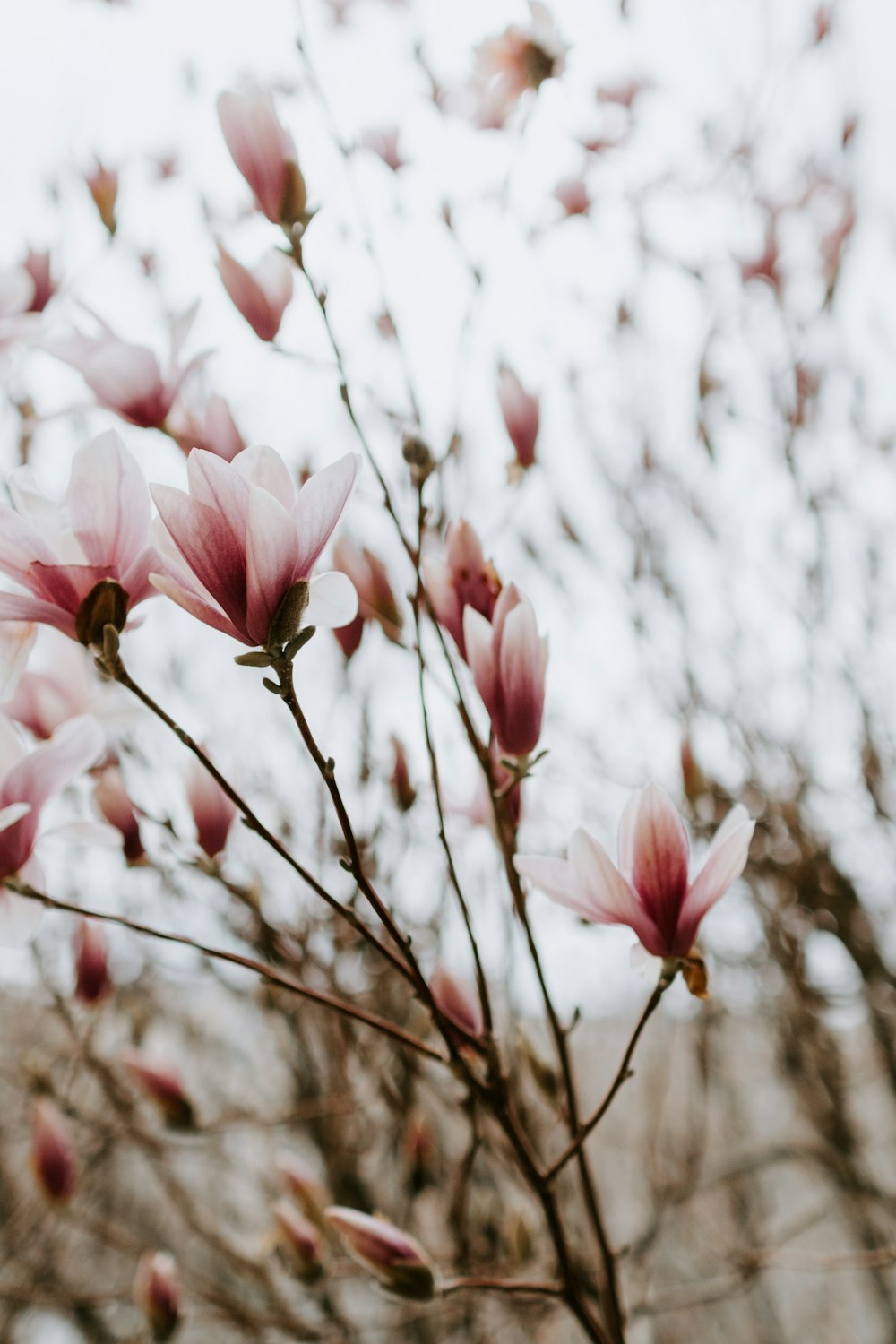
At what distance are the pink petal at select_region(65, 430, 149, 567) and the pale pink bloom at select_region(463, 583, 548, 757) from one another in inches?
8.5

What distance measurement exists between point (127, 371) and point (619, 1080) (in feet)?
2.06

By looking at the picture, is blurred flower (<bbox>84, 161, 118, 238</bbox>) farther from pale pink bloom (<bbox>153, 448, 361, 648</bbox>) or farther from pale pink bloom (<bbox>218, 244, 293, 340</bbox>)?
pale pink bloom (<bbox>153, 448, 361, 648</bbox>)

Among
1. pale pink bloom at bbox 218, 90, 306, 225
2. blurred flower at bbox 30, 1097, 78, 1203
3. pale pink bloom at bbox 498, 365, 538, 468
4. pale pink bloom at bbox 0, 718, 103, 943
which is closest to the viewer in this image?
pale pink bloom at bbox 0, 718, 103, 943

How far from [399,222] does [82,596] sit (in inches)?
39.6

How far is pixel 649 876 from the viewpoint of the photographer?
531 mm

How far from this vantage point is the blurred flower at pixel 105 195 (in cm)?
112

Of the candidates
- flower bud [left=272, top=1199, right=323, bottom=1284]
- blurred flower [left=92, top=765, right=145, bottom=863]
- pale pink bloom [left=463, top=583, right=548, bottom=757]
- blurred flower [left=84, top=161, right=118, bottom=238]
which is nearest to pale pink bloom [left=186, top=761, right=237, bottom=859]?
blurred flower [left=92, top=765, right=145, bottom=863]

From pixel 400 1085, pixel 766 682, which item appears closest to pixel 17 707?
pixel 400 1085

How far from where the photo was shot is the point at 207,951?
0.54m

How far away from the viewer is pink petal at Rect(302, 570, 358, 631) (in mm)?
504

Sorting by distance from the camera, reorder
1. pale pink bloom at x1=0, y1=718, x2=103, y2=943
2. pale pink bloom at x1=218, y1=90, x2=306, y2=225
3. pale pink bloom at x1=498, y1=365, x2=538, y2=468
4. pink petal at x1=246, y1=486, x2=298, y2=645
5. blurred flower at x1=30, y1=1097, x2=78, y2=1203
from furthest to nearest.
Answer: blurred flower at x1=30, y1=1097, x2=78, y2=1203 < pale pink bloom at x1=498, y1=365, x2=538, y2=468 < pale pink bloom at x1=218, y1=90, x2=306, y2=225 < pale pink bloom at x1=0, y1=718, x2=103, y2=943 < pink petal at x1=246, y1=486, x2=298, y2=645

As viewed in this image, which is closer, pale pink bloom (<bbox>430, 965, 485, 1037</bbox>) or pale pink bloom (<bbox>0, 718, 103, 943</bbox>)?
pale pink bloom (<bbox>0, 718, 103, 943</bbox>)

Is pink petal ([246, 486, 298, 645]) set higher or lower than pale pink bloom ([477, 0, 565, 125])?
lower

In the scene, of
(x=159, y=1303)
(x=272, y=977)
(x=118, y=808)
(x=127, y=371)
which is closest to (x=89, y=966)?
(x=118, y=808)
